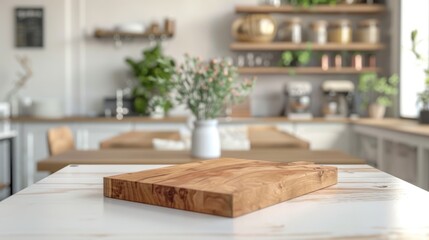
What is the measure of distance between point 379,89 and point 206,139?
11.3 ft

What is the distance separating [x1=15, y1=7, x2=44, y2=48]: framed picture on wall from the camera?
5.81 metres

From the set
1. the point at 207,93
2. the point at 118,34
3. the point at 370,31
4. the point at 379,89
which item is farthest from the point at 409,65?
the point at 207,93

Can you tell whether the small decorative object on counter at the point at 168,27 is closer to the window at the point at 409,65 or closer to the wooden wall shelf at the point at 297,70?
the wooden wall shelf at the point at 297,70

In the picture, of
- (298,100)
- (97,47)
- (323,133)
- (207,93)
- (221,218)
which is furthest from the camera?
(97,47)

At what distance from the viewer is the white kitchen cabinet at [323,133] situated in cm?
528

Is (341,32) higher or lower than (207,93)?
higher

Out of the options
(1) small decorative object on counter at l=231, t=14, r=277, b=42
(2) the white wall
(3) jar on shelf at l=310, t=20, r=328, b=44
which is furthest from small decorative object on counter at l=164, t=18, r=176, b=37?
(3) jar on shelf at l=310, t=20, r=328, b=44

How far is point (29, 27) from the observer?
19.1 ft

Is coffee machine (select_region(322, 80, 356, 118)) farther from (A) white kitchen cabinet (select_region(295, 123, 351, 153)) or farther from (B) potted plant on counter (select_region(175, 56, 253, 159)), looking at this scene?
(B) potted plant on counter (select_region(175, 56, 253, 159))

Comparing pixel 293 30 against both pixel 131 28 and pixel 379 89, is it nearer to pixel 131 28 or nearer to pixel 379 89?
pixel 379 89

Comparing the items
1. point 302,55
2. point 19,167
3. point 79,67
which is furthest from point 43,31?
point 302,55

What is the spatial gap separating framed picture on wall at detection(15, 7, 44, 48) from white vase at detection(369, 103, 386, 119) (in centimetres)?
350

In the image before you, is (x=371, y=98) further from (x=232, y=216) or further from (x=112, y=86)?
(x=232, y=216)

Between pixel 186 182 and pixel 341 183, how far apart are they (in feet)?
1.36
